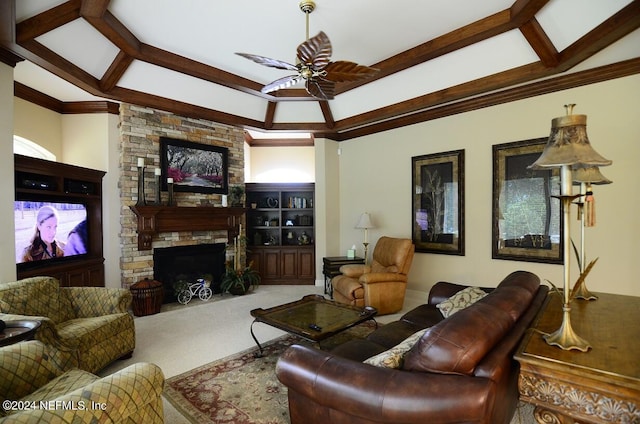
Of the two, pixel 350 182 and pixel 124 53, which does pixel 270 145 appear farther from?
pixel 124 53

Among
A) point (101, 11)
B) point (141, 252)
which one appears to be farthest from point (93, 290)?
point (101, 11)

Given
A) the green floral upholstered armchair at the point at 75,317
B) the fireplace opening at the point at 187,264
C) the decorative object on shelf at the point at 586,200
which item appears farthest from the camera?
the fireplace opening at the point at 187,264

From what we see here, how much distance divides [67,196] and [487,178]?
5.70 meters

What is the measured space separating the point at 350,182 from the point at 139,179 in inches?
145

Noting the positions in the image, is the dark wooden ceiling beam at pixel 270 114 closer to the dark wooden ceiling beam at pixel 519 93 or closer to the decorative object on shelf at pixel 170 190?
the dark wooden ceiling beam at pixel 519 93

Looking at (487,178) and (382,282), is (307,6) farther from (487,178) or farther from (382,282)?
(382,282)

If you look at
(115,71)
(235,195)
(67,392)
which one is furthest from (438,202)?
(115,71)

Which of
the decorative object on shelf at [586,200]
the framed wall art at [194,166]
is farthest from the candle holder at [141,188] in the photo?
the decorative object on shelf at [586,200]

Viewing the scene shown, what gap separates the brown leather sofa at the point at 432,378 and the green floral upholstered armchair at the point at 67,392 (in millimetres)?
679

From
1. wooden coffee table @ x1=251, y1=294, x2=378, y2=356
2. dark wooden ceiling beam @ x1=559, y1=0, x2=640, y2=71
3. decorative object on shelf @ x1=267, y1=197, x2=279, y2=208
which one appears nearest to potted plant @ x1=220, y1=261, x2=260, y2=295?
decorative object on shelf @ x1=267, y1=197, x2=279, y2=208

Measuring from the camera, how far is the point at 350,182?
6207 millimetres

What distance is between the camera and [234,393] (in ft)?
8.09

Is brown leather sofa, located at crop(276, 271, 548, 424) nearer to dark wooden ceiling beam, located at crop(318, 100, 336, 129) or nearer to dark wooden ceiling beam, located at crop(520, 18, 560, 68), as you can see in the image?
dark wooden ceiling beam, located at crop(520, 18, 560, 68)

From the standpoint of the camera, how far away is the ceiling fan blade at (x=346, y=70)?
279 centimetres
